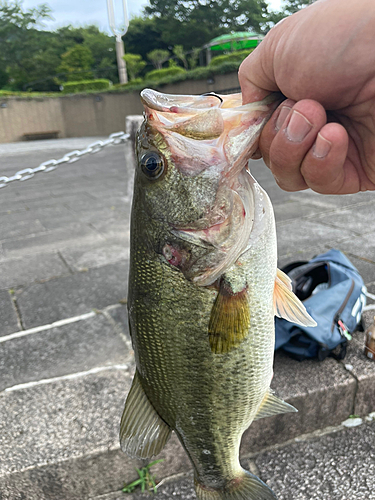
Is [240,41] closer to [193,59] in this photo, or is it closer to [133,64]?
[133,64]

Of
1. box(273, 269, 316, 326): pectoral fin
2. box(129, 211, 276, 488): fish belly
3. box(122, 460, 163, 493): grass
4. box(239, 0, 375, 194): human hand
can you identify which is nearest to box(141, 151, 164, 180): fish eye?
box(129, 211, 276, 488): fish belly

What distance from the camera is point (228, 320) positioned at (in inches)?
50.1

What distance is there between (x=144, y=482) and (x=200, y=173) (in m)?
1.71

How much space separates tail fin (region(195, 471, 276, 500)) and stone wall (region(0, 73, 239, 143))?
2601cm

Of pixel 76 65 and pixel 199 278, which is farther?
pixel 76 65

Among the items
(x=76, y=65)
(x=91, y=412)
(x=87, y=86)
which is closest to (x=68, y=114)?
(x=87, y=86)

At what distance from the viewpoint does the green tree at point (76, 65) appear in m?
37.4

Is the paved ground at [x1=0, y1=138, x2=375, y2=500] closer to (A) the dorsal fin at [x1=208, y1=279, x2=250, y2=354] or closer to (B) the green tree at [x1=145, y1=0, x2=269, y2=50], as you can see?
(A) the dorsal fin at [x1=208, y1=279, x2=250, y2=354]

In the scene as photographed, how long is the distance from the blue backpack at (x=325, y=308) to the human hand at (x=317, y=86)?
4.38 feet

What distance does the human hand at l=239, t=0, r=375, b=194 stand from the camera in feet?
3.40

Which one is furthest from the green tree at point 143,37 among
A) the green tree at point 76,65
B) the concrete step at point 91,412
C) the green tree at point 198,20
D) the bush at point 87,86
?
the concrete step at point 91,412

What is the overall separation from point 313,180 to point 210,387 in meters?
0.78

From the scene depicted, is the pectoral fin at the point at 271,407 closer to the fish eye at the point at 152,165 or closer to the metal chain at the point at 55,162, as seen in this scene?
the fish eye at the point at 152,165

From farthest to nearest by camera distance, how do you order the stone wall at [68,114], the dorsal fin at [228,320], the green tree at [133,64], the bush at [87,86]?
the green tree at [133,64] → the bush at [87,86] → the stone wall at [68,114] → the dorsal fin at [228,320]
